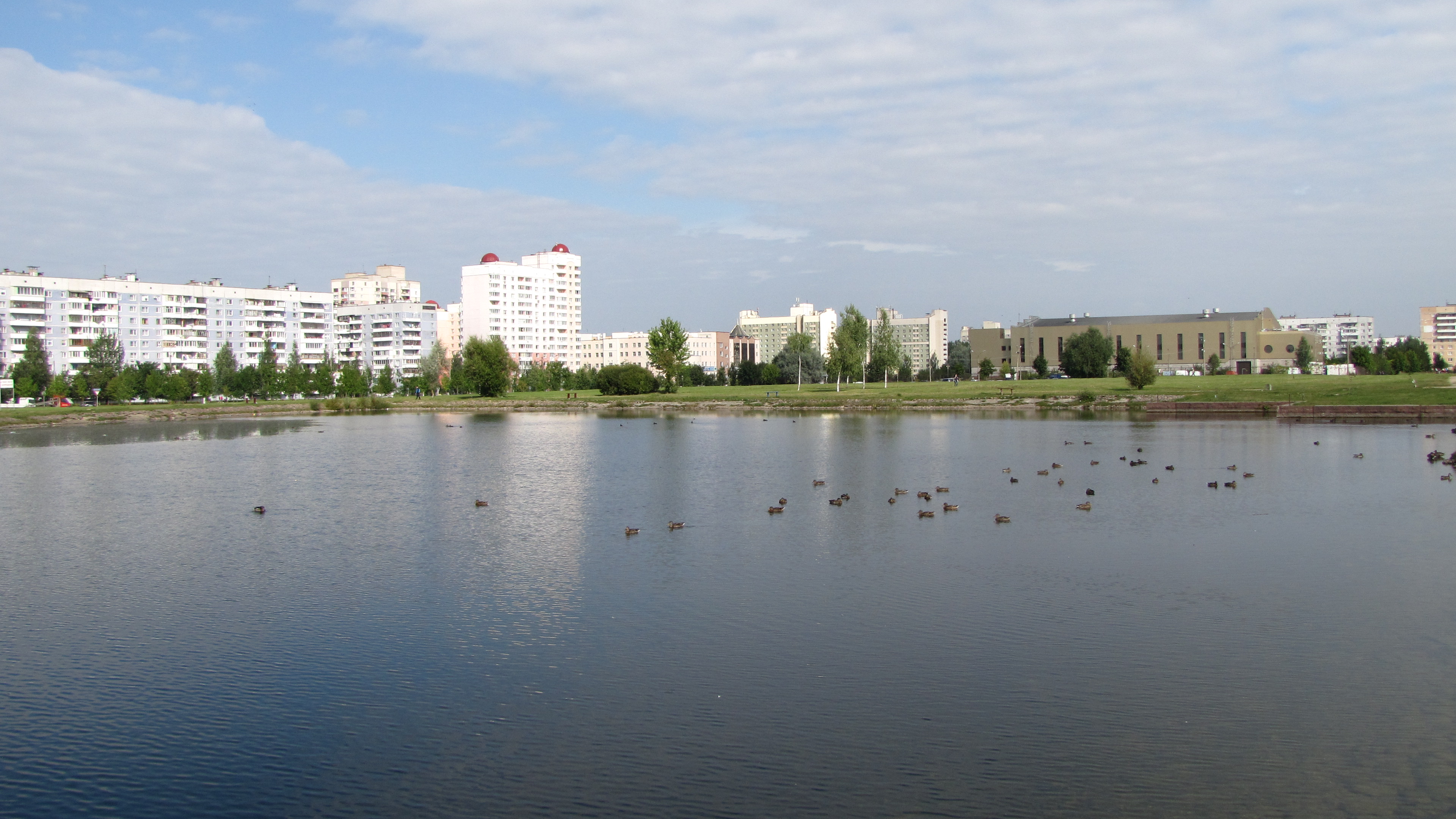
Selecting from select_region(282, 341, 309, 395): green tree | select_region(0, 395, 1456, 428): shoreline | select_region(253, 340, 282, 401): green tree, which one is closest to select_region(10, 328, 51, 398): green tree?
select_region(0, 395, 1456, 428): shoreline

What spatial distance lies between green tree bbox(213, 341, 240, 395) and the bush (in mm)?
44829

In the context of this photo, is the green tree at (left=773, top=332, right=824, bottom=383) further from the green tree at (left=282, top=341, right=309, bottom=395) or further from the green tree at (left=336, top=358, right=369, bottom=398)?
the green tree at (left=282, top=341, right=309, bottom=395)

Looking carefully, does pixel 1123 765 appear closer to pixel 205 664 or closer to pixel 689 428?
pixel 205 664

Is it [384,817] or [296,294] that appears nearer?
[384,817]

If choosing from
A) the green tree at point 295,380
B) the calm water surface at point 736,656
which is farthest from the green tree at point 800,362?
the calm water surface at point 736,656

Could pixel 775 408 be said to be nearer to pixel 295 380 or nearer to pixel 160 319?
pixel 295 380

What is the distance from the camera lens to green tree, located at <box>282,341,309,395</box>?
122 meters

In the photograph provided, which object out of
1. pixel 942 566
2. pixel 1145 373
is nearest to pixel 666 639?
pixel 942 566

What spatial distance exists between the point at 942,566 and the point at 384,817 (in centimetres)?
1207

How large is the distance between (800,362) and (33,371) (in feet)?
294

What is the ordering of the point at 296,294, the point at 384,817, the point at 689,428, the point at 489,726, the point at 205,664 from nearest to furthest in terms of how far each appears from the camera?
the point at 384,817 → the point at 489,726 → the point at 205,664 → the point at 689,428 → the point at 296,294

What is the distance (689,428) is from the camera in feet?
218

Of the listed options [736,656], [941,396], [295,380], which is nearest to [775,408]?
[941,396]

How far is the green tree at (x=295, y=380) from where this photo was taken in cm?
12162
